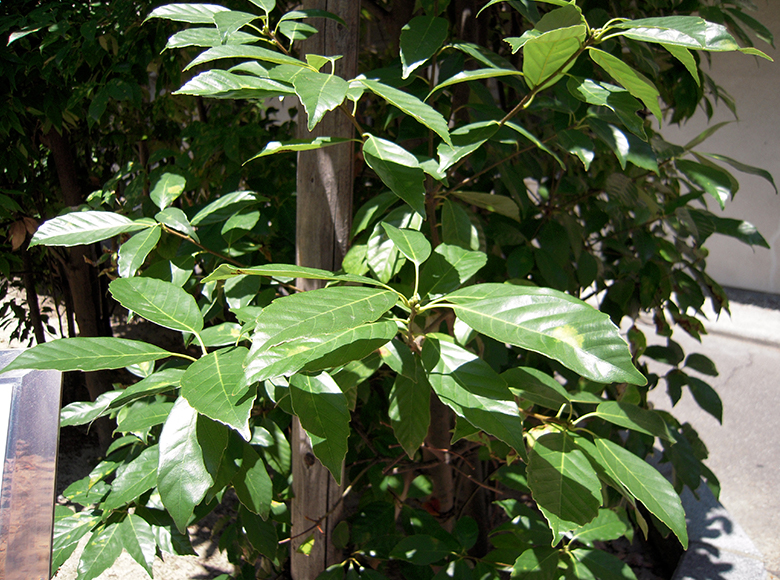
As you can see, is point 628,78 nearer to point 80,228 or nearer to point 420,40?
point 420,40

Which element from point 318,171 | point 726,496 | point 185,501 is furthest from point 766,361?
point 185,501

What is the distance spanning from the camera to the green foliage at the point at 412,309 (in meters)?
0.62

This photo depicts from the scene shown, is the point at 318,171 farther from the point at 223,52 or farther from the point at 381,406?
the point at 381,406

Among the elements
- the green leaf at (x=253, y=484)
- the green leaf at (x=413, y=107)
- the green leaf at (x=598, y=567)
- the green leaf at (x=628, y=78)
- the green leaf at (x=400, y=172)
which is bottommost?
the green leaf at (x=598, y=567)

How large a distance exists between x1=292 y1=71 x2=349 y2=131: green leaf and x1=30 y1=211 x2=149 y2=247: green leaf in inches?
14.9

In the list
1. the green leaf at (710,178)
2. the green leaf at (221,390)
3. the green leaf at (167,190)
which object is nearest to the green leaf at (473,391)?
the green leaf at (221,390)

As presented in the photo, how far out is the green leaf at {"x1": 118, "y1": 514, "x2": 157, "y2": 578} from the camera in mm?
974

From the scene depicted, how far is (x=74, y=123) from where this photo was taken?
1.84 m

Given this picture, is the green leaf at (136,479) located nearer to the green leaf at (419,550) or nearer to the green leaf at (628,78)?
the green leaf at (419,550)

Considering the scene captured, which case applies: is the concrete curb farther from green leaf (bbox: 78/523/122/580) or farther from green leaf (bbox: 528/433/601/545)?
green leaf (bbox: 78/523/122/580)

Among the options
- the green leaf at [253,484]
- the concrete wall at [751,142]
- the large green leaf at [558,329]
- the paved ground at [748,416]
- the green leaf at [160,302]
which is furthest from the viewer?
the concrete wall at [751,142]

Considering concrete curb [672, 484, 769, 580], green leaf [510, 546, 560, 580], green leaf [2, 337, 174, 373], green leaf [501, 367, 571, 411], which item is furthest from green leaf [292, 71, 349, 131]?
concrete curb [672, 484, 769, 580]

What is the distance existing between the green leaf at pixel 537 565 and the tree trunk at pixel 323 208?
0.39 metres

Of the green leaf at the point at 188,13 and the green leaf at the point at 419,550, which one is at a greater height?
the green leaf at the point at 188,13
